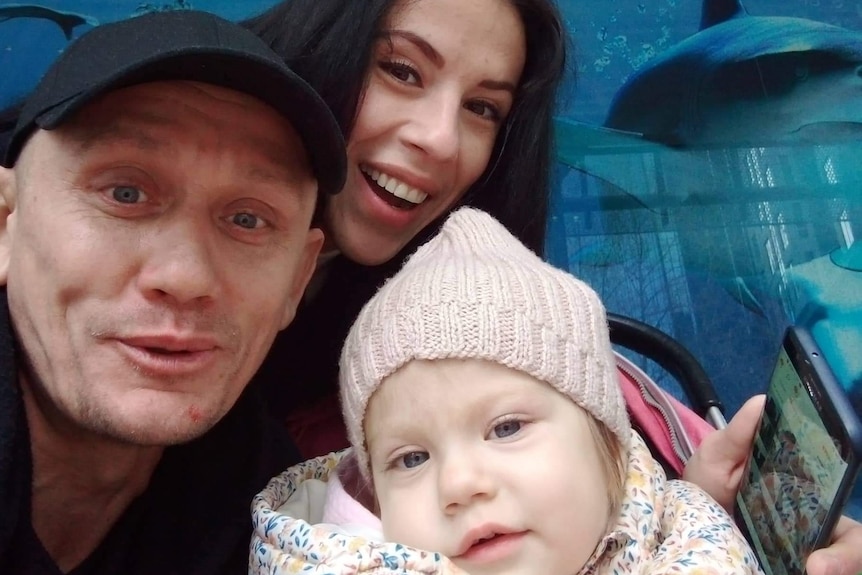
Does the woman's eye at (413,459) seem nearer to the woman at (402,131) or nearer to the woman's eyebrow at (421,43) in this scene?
the woman at (402,131)

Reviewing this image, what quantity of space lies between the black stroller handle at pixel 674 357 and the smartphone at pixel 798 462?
0.38 metres

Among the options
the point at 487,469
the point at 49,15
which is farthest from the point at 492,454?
the point at 49,15

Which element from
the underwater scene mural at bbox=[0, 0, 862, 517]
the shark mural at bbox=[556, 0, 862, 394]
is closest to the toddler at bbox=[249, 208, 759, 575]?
the underwater scene mural at bbox=[0, 0, 862, 517]

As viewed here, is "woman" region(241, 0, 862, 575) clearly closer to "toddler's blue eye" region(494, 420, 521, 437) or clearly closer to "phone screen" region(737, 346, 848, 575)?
"phone screen" region(737, 346, 848, 575)

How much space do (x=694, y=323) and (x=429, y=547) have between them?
5.31 feet

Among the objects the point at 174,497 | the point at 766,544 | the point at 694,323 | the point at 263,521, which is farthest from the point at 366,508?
the point at 694,323

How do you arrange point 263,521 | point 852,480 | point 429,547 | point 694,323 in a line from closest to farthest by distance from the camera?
1. point 852,480
2. point 429,547
3. point 263,521
4. point 694,323

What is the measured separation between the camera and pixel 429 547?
34.8 inches

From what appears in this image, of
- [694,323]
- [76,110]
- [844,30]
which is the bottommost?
[694,323]

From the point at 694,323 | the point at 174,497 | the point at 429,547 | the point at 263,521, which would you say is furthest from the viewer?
the point at 694,323

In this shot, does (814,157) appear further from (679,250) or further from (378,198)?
(378,198)

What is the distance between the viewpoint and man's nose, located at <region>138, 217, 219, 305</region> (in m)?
0.87

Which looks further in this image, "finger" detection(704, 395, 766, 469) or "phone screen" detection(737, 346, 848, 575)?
"finger" detection(704, 395, 766, 469)

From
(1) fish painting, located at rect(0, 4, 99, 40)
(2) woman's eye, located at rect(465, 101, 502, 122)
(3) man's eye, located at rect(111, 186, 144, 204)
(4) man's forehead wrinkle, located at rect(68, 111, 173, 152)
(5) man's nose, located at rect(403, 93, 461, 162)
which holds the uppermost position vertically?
(1) fish painting, located at rect(0, 4, 99, 40)
